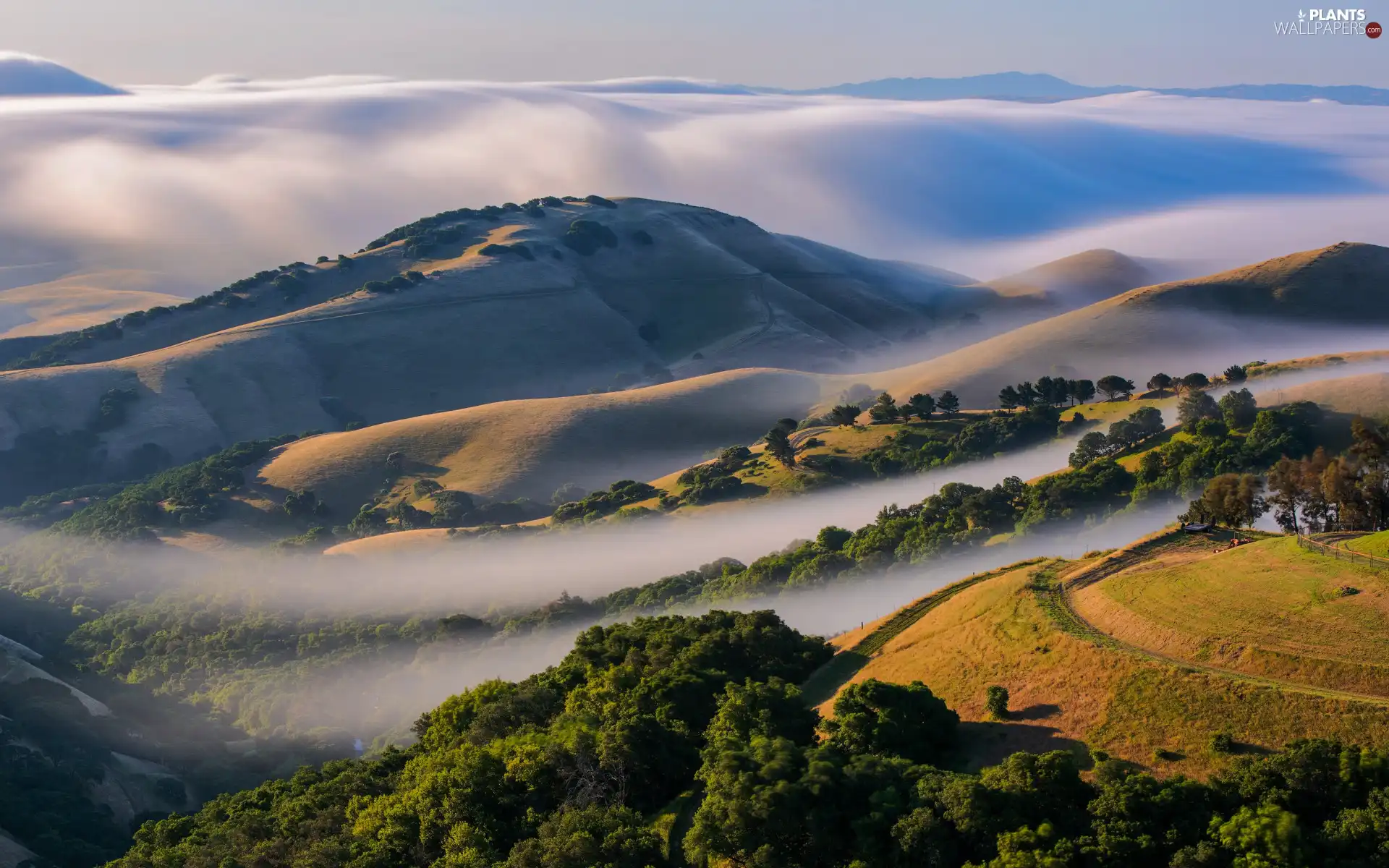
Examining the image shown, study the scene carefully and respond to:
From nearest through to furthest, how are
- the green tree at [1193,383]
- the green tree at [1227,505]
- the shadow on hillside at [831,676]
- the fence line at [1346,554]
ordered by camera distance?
the fence line at [1346,554]
the shadow on hillside at [831,676]
the green tree at [1227,505]
the green tree at [1193,383]

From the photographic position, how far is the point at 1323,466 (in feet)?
211

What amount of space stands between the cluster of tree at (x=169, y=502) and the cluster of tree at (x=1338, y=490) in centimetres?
10550

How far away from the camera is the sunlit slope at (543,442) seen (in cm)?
13850

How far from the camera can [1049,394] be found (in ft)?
391

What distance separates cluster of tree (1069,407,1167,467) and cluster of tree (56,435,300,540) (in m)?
89.8

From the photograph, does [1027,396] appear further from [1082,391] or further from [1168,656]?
[1168,656]

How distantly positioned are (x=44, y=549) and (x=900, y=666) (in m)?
107

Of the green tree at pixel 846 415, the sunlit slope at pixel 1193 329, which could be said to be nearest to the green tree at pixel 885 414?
the green tree at pixel 846 415

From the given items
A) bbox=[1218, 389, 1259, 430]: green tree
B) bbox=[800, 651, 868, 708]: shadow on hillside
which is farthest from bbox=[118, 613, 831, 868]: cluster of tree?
bbox=[1218, 389, 1259, 430]: green tree

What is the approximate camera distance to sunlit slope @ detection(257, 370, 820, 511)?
138 metres

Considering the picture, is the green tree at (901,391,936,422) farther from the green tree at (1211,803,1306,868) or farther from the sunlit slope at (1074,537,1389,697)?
the green tree at (1211,803,1306,868)

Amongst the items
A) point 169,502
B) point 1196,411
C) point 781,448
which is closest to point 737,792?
point 1196,411

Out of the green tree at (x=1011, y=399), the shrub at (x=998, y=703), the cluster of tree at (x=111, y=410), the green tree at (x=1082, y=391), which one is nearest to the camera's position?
the shrub at (x=998, y=703)

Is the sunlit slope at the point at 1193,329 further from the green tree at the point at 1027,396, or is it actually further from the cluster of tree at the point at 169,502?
the cluster of tree at the point at 169,502
